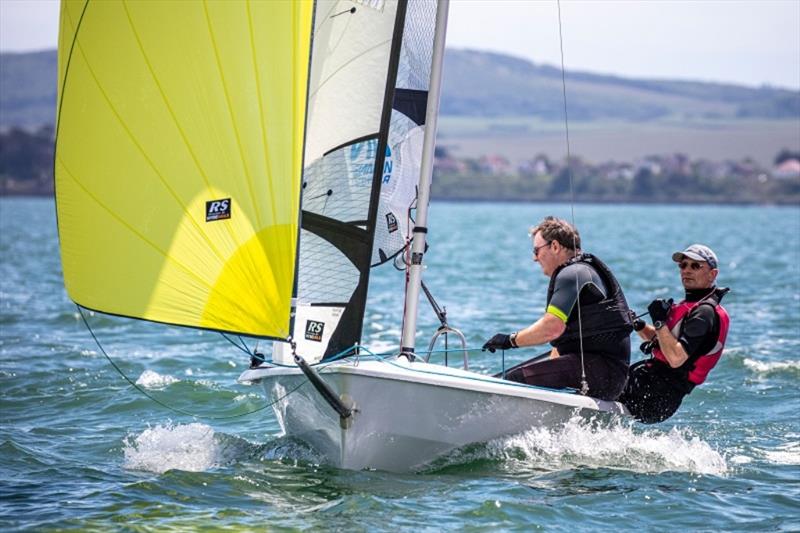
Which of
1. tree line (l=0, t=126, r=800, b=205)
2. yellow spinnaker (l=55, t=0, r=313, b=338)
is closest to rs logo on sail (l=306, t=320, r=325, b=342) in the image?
yellow spinnaker (l=55, t=0, r=313, b=338)

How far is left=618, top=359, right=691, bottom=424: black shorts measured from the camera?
730 centimetres

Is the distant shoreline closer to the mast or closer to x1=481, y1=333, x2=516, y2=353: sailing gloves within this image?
the mast

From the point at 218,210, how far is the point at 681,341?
114 inches

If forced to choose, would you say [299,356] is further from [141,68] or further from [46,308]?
[46,308]

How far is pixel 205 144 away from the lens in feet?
20.2

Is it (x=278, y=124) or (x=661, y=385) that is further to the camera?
(x=661, y=385)

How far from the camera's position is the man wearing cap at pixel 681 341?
705cm

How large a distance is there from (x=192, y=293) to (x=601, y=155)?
465 ft

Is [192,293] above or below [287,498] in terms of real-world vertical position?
above

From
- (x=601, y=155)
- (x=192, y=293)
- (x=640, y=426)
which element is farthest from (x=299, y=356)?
(x=601, y=155)

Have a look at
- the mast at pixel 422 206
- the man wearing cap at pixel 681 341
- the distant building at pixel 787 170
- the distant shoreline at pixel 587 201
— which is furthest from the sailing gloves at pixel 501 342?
the distant building at pixel 787 170

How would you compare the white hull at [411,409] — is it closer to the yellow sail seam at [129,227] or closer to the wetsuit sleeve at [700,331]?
the wetsuit sleeve at [700,331]

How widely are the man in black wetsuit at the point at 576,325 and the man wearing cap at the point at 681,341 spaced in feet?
0.86

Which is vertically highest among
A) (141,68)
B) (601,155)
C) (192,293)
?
(601,155)
